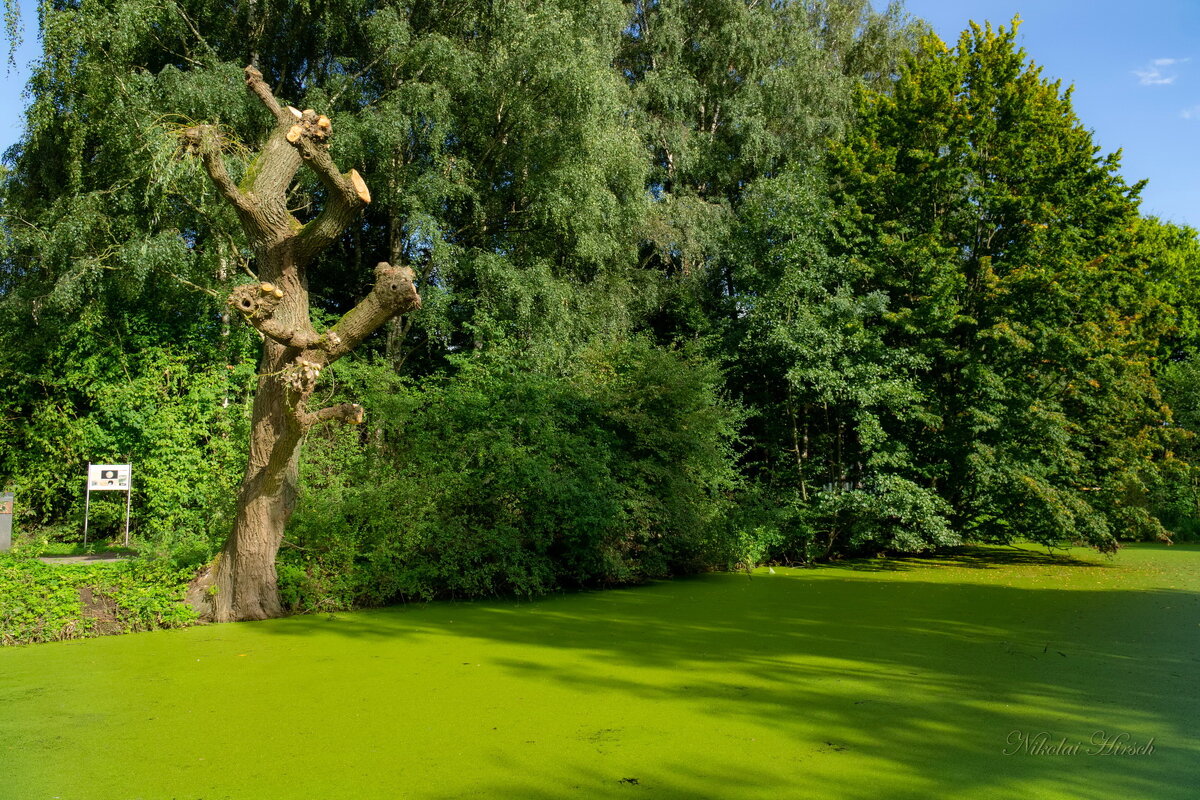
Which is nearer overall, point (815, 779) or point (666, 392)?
point (815, 779)

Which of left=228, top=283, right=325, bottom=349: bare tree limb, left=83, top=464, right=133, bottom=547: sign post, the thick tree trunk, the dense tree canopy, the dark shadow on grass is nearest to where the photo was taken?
left=228, top=283, right=325, bottom=349: bare tree limb

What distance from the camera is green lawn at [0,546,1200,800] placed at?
10.1 ft

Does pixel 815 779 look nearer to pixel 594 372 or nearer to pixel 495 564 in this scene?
pixel 495 564

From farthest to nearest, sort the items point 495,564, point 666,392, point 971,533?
1. point 971,533
2. point 666,392
3. point 495,564

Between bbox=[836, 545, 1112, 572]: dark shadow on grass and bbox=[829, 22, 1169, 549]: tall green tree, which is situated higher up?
bbox=[829, 22, 1169, 549]: tall green tree

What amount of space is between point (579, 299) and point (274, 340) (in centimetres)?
662

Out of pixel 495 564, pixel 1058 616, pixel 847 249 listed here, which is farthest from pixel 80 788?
pixel 847 249

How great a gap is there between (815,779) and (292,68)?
12305 millimetres

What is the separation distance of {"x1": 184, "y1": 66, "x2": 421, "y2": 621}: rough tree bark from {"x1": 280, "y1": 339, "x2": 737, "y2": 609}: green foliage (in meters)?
0.41

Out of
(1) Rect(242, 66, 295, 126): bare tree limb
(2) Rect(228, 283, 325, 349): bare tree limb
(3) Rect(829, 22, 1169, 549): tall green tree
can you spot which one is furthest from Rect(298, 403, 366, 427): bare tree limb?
(3) Rect(829, 22, 1169, 549): tall green tree

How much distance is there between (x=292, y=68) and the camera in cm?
1220

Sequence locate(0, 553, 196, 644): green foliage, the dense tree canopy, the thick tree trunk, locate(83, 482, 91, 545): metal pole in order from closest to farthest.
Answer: locate(0, 553, 196, 644): green foliage
the thick tree trunk
the dense tree canopy
locate(83, 482, 91, 545): metal pole
